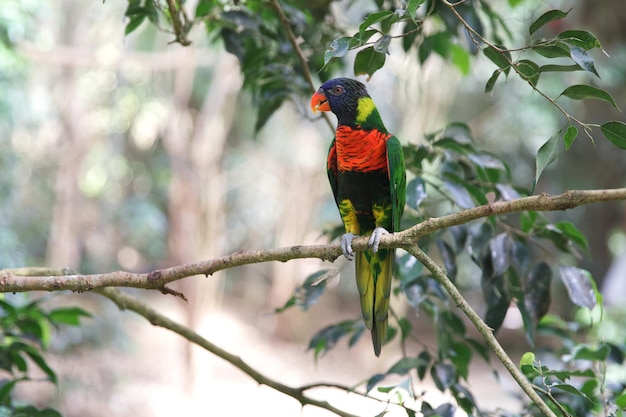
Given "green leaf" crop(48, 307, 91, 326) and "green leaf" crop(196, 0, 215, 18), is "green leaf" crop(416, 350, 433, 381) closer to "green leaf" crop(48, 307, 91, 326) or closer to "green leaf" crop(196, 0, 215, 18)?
"green leaf" crop(48, 307, 91, 326)

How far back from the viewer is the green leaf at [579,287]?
1.76 meters

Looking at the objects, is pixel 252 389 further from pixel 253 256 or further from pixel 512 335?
pixel 253 256

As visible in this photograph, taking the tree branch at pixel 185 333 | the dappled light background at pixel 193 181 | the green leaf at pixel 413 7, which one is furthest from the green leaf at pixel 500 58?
the dappled light background at pixel 193 181

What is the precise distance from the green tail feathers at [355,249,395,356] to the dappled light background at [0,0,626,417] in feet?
7.48

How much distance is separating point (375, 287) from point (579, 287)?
70 centimetres

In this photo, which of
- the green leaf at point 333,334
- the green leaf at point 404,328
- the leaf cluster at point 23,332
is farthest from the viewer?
the green leaf at point 333,334

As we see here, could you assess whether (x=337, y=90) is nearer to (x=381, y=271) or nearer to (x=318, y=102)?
(x=318, y=102)

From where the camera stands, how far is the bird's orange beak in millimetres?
2219

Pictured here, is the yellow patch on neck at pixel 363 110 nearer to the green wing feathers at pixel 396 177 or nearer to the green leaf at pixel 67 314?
the green wing feathers at pixel 396 177

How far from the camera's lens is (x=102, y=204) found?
9.75m

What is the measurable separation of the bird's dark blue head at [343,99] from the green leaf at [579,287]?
A: 0.90 meters

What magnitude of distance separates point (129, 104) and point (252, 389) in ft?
15.2

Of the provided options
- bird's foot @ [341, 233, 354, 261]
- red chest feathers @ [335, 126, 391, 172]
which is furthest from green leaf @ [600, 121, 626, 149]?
red chest feathers @ [335, 126, 391, 172]

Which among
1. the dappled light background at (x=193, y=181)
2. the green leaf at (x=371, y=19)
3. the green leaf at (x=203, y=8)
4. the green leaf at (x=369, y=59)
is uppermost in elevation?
the green leaf at (x=203, y=8)
